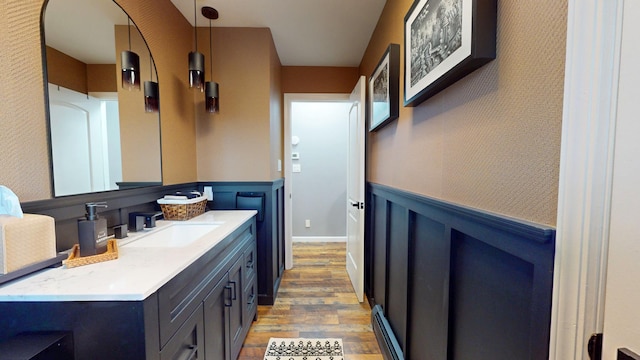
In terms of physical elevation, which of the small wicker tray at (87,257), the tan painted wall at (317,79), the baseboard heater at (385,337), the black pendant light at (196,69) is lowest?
the baseboard heater at (385,337)

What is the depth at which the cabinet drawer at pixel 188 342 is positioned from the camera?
856mm

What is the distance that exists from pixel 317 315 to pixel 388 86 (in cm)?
190

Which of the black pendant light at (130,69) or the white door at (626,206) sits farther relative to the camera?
the black pendant light at (130,69)

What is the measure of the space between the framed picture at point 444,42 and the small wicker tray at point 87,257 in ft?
4.66

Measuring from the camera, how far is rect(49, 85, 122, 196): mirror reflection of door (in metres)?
1.03

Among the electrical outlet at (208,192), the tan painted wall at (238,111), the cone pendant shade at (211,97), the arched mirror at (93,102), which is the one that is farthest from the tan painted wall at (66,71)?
the electrical outlet at (208,192)

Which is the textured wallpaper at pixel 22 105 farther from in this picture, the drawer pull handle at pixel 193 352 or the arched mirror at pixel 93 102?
the drawer pull handle at pixel 193 352

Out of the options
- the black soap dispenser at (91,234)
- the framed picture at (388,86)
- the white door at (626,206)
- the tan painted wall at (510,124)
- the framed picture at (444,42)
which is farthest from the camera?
the framed picture at (388,86)

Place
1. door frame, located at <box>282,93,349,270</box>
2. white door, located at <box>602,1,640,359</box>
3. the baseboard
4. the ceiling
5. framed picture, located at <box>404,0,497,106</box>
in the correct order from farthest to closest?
the baseboard → door frame, located at <box>282,93,349,270</box> → the ceiling → framed picture, located at <box>404,0,497,106</box> → white door, located at <box>602,1,640,359</box>

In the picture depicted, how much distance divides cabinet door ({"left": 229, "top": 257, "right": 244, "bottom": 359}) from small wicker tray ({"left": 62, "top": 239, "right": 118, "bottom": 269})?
1.97 feet

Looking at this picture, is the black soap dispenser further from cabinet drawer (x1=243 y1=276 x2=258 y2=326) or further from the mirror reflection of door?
cabinet drawer (x1=243 y1=276 x2=258 y2=326)

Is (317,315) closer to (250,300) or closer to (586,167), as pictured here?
(250,300)

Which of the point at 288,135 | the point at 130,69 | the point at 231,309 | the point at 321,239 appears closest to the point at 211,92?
the point at 130,69

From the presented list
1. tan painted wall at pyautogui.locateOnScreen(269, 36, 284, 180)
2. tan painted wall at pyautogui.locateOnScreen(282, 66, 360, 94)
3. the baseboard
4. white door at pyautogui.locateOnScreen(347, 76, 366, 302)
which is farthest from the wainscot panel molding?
the baseboard
